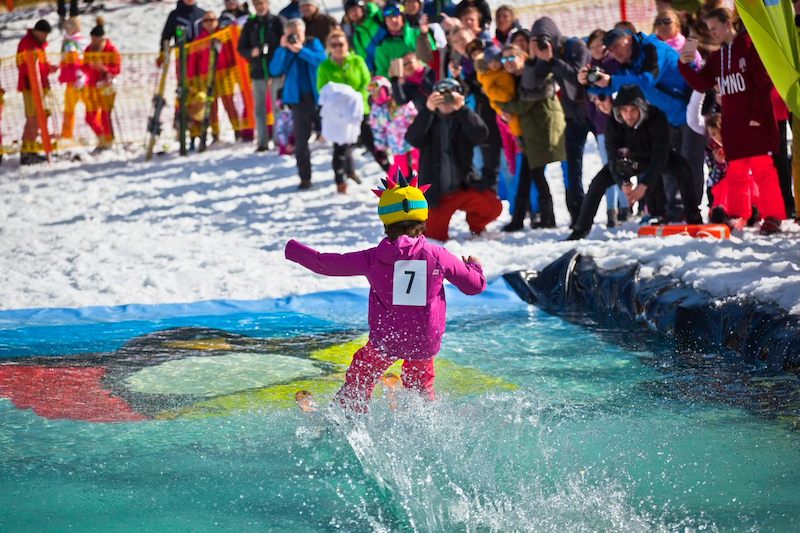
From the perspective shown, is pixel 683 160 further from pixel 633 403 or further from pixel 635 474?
pixel 635 474

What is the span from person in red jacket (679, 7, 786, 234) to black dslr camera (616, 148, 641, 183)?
81 cm

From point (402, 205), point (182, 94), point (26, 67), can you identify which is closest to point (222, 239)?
point (182, 94)

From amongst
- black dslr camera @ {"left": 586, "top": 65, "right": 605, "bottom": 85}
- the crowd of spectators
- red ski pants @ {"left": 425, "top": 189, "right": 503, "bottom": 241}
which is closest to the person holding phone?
the crowd of spectators

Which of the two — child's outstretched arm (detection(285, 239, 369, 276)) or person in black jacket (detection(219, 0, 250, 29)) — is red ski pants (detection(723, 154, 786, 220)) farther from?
person in black jacket (detection(219, 0, 250, 29))

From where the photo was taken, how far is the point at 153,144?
15.6 metres

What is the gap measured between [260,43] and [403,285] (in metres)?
9.90

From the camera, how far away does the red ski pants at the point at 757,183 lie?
833cm

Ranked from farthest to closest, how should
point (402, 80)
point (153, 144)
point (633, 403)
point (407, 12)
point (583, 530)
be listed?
point (153, 144) → point (407, 12) → point (402, 80) → point (633, 403) → point (583, 530)

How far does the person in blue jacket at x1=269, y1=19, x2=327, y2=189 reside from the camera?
12672mm

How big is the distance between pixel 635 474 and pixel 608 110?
5.76m

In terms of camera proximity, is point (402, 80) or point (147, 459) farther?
point (402, 80)

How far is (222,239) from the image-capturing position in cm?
1109

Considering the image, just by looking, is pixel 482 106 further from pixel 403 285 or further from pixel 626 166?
pixel 403 285

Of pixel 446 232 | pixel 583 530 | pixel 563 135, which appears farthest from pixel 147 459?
pixel 563 135
